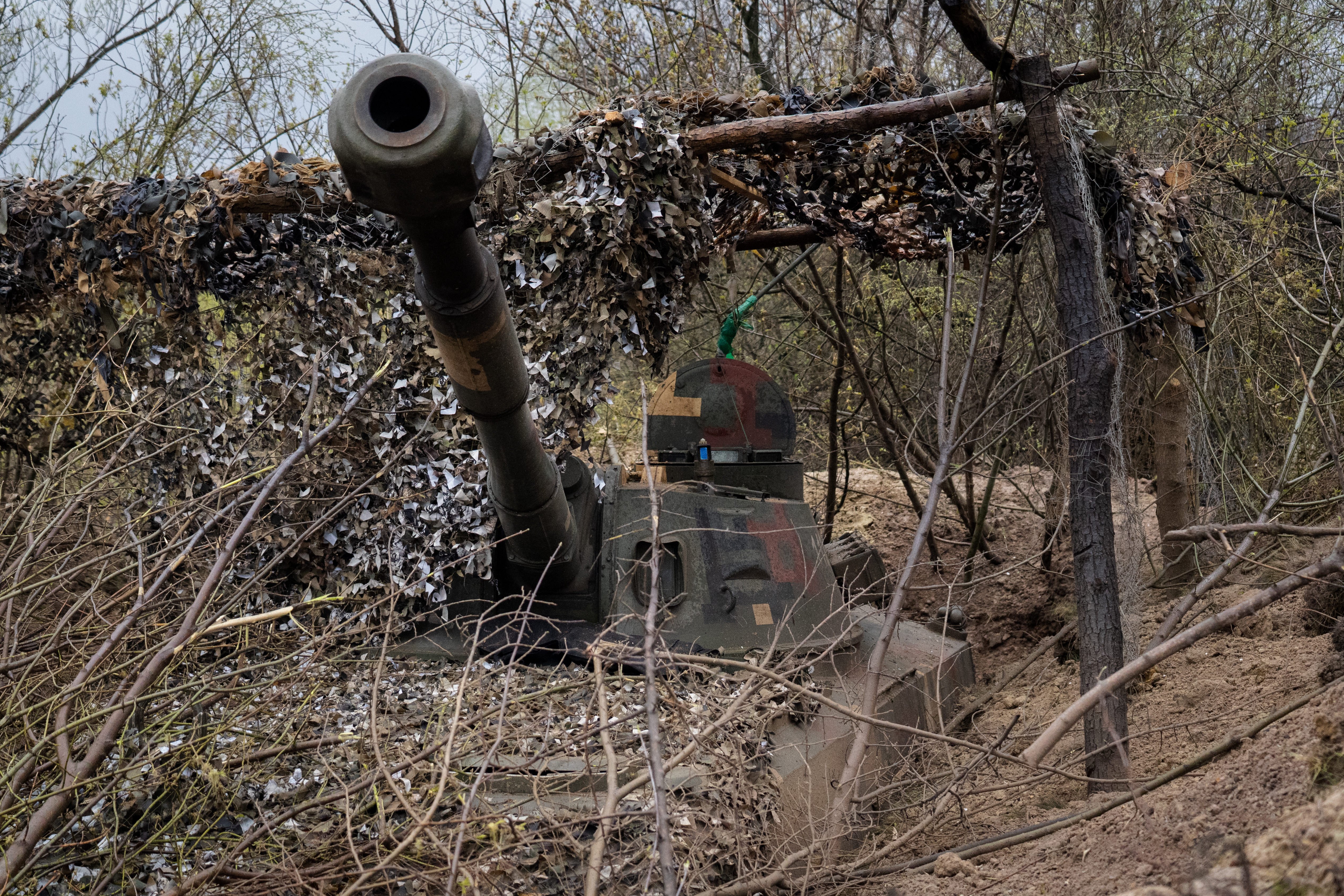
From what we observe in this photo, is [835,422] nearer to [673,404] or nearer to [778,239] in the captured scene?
[778,239]

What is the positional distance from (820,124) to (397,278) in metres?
2.44

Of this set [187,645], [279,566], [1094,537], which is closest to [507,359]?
[187,645]

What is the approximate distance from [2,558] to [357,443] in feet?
7.50

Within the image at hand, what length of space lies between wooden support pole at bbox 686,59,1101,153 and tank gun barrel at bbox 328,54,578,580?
6.94 feet

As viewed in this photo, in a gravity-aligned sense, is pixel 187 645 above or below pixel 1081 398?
below

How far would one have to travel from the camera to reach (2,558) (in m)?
3.84

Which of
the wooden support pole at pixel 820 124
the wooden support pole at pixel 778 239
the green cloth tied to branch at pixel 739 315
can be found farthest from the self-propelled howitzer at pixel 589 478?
the wooden support pole at pixel 820 124

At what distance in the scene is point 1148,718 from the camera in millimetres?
6102

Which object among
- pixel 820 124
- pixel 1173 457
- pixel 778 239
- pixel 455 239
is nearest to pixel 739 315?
pixel 778 239

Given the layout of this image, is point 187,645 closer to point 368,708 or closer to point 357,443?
point 368,708

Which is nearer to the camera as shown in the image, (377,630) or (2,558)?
(2,558)

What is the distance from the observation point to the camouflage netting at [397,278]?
18.7ft

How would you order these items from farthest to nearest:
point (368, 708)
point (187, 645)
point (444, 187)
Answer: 1. point (368, 708)
2. point (187, 645)
3. point (444, 187)

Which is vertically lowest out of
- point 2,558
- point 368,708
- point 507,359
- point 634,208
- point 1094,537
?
point 368,708
